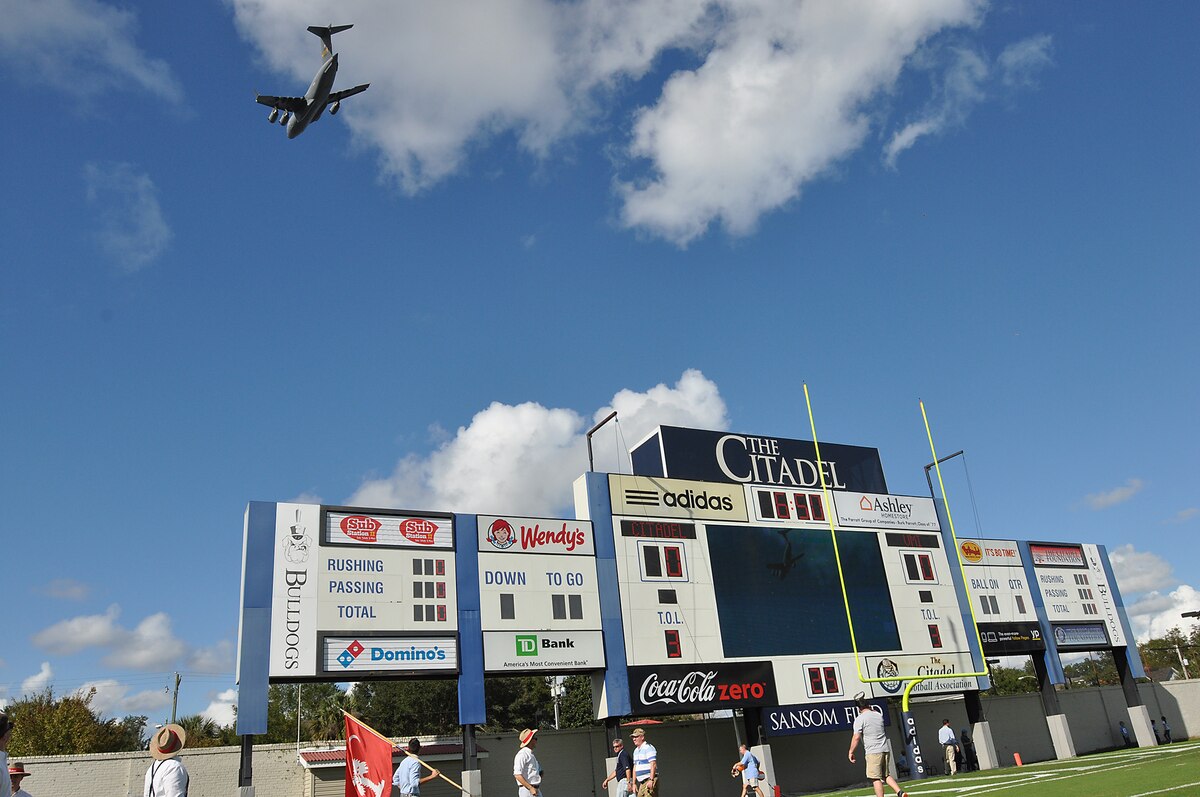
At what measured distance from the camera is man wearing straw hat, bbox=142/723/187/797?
25.5ft

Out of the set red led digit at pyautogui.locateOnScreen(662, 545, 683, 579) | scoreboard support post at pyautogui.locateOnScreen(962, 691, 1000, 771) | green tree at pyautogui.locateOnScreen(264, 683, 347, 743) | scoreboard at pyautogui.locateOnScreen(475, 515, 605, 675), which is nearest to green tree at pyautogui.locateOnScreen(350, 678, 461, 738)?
green tree at pyautogui.locateOnScreen(264, 683, 347, 743)

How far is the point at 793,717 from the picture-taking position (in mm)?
31922

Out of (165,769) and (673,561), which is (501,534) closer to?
(673,561)

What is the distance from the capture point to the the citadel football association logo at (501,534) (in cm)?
2988

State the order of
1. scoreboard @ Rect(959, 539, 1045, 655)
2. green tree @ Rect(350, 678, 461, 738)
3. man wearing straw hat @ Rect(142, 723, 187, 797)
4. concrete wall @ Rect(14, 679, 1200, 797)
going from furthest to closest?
green tree @ Rect(350, 678, 461, 738) → scoreboard @ Rect(959, 539, 1045, 655) → concrete wall @ Rect(14, 679, 1200, 797) → man wearing straw hat @ Rect(142, 723, 187, 797)

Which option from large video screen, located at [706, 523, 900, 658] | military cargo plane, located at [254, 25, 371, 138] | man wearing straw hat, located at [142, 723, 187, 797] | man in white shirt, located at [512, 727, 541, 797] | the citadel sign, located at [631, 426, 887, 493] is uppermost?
military cargo plane, located at [254, 25, 371, 138]

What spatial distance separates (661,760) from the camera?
3466 cm

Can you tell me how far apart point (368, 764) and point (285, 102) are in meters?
20.1

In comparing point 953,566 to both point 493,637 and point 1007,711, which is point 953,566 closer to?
point 1007,711

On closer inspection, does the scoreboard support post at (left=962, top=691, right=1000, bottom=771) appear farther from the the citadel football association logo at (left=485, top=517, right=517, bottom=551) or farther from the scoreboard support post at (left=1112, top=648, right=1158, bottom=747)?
the the citadel football association logo at (left=485, top=517, right=517, bottom=551)

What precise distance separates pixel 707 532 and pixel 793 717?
7.27 m

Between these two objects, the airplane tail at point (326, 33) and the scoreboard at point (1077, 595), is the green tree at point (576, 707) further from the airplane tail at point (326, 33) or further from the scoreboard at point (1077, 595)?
the airplane tail at point (326, 33)

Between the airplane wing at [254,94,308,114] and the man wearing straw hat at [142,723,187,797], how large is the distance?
2286 centimetres

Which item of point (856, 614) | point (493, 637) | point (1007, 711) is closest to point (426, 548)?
point (493, 637)
